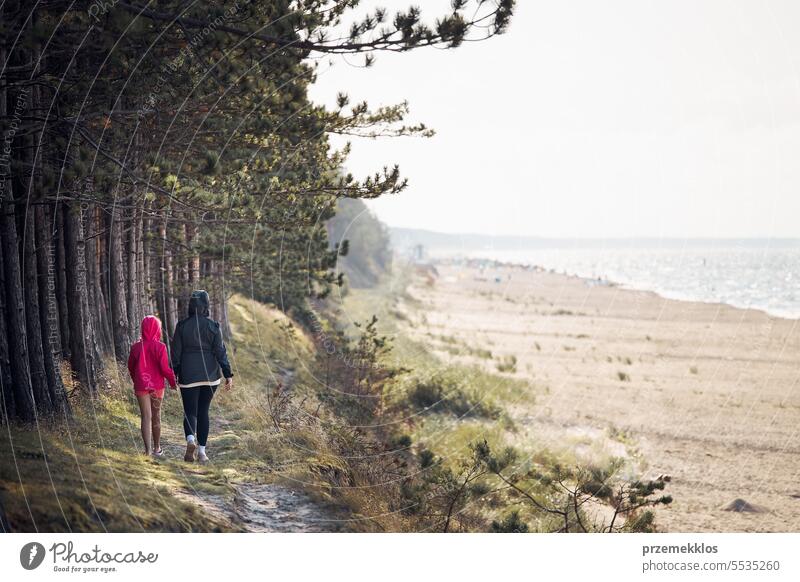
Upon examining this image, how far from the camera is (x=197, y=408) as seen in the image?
10.3 meters

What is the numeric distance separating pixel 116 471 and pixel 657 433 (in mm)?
19086

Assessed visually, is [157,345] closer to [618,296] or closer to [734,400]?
[734,400]

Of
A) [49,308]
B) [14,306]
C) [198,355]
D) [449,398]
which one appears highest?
[14,306]

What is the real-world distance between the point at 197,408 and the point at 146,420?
695 mm

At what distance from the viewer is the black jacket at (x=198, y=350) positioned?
32.6ft

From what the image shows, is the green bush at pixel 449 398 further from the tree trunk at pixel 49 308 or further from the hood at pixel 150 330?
the hood at pixel 150 330

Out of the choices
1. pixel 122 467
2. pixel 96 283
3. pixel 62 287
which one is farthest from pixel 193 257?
pixel 122 467

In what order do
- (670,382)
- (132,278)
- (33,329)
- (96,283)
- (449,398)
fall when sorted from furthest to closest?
1. (670,382)
2. (449,398)
3. (132,278)
4. (96,283)
5. (33,329)

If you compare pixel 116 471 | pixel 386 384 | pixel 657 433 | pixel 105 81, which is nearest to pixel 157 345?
pixel 116 471

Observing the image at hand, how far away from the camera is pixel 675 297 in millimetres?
81938

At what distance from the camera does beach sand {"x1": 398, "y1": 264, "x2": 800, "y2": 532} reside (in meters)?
18.9

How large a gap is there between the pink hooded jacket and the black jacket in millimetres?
134

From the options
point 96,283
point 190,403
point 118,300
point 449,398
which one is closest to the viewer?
point 190,403

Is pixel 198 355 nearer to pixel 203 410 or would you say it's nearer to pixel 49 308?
pixel 203 410
